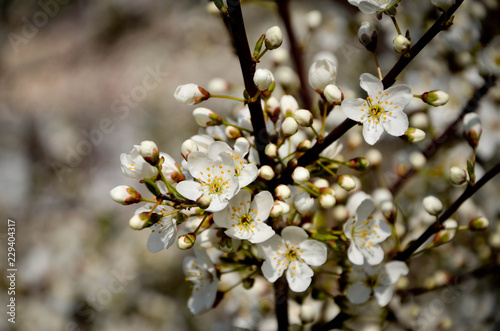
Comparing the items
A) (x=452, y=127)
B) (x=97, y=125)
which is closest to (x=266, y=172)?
(x=452, y=127)

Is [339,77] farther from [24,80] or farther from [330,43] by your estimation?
[24,80]

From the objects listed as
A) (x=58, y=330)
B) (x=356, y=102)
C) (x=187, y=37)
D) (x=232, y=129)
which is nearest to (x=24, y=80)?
(x=187, y=37)

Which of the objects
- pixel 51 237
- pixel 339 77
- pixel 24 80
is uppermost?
pixel 339 77

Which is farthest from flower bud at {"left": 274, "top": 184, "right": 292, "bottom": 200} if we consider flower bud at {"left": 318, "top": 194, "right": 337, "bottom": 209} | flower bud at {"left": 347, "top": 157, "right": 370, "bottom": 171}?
flower bud at {"left": 347, "top": 157, "right": 370, "bottom": 171}

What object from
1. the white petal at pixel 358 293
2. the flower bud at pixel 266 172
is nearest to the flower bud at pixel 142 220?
the flower bud at pixel 266 172

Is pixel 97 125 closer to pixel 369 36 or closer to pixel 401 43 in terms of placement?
pixel 369 36

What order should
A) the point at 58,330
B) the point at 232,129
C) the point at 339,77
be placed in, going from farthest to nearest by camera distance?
the point at 339,77 → the point at 58,330 → the point at 232,129

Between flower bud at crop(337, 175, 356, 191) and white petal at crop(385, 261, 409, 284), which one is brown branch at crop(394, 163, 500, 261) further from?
flower bud at crop(337, 175, 356, 191)
